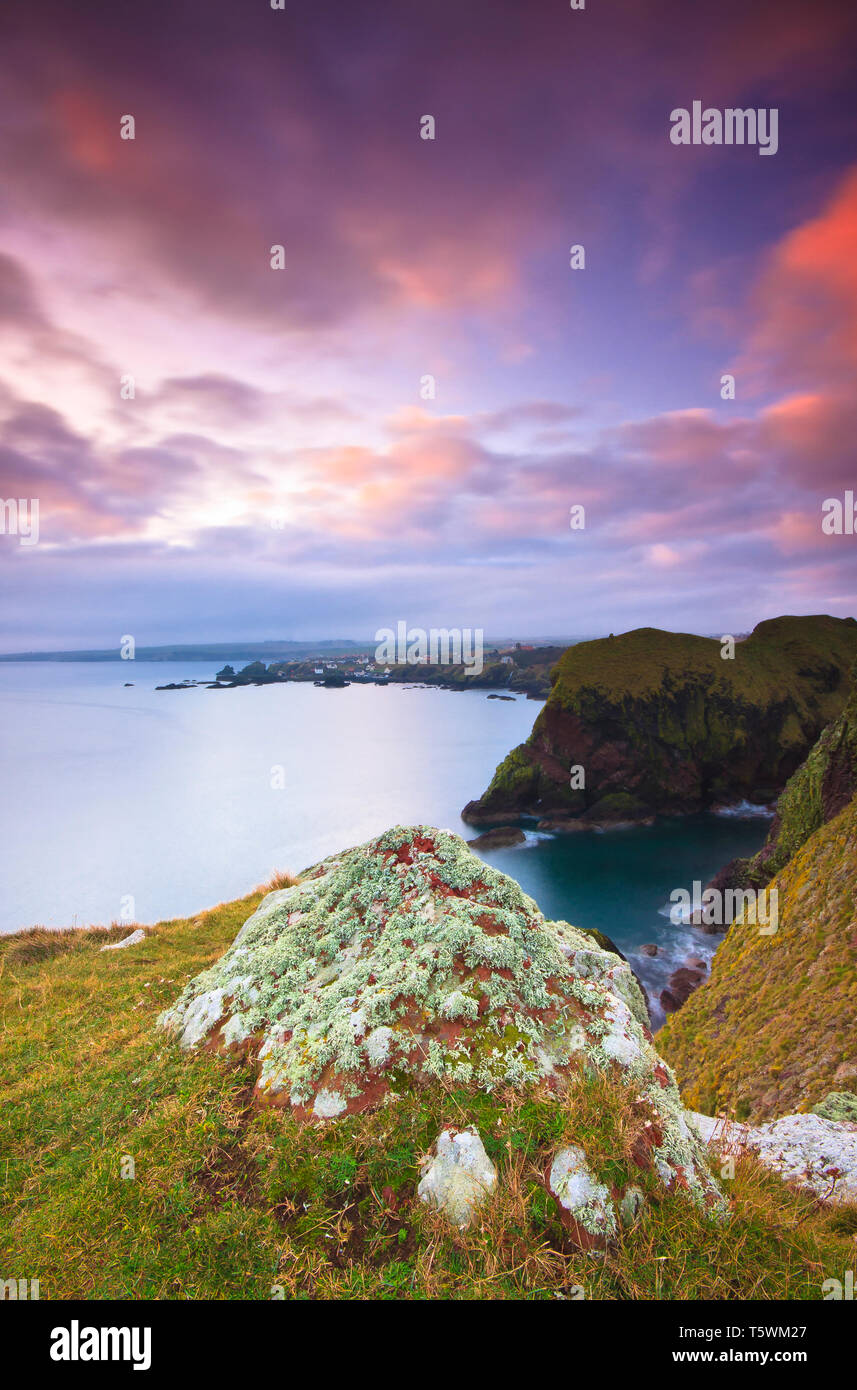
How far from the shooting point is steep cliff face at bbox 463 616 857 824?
65.4m

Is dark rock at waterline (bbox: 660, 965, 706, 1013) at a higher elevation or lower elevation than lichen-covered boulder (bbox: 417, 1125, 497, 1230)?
lower

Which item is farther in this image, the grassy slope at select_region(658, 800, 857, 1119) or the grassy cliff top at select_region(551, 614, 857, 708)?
the grassy cliff top at select_region(551, 614, 857, 708)

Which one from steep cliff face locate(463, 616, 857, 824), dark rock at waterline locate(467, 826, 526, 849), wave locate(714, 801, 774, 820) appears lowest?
dark rock at waterline locate(467, 826, 526, 849)

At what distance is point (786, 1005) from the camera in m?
9.47

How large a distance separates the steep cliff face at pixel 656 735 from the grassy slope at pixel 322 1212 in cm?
6173

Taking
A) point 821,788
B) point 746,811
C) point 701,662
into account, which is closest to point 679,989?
point 821,788

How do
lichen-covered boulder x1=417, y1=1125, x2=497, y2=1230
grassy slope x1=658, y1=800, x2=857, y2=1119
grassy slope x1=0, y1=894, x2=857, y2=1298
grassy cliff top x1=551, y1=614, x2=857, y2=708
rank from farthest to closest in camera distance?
grassy cliff top x1=551, y1=614, x2=857, y2=708 → grassy slope x1=658, y1=800, x2=857, y2=1119 → lichen-covered boulder x1=417, y1=1125, x2=497, y2=1230 → grassy slope x1=0, y1=894, x2=857, y2=1298

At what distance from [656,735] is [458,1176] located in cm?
6807

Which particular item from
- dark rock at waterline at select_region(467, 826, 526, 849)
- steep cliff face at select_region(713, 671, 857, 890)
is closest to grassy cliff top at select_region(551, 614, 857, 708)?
dark rock at waterline at select_region(467, 826, 526, 849)

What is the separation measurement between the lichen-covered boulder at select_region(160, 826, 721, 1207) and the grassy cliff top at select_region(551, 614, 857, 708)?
197 feet

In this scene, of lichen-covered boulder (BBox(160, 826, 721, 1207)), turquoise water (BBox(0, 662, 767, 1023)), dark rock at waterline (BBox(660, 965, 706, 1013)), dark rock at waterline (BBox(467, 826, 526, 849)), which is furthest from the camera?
dark rock at waterline (BBox(467, 826, 526, 849))

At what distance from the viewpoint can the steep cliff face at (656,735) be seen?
6538 cm

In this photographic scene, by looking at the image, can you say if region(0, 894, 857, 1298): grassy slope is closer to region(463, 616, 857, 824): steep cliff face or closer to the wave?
region(463, 616, 857, 824): steep cliff face

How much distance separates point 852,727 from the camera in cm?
1273
